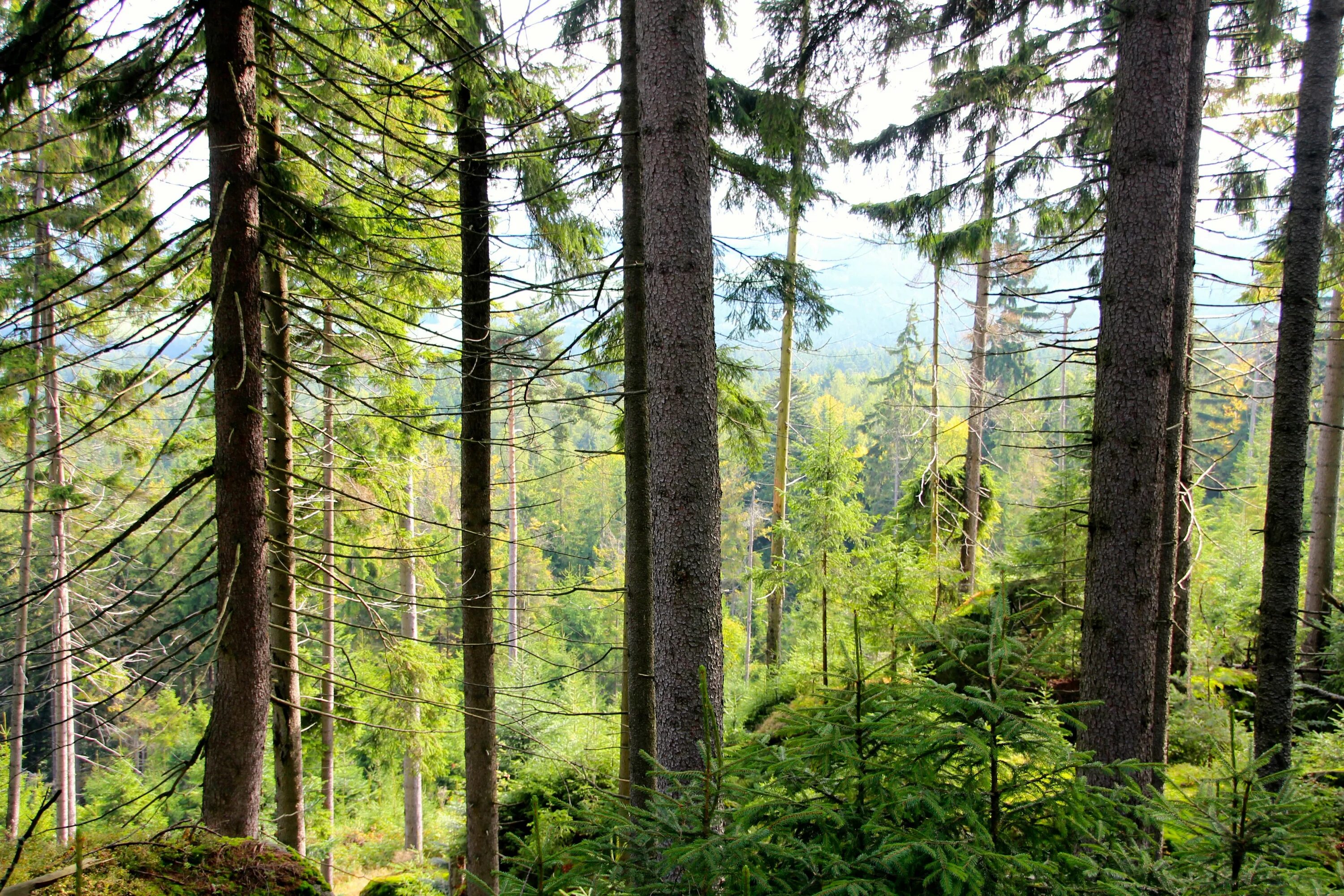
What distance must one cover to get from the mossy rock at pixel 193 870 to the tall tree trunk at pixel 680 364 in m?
1.84

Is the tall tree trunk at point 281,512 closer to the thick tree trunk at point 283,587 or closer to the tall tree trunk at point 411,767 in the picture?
the thick tree trunk at point 283,587

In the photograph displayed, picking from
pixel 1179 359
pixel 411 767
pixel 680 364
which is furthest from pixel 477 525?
pixel 411 767

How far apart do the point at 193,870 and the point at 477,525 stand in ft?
12.3

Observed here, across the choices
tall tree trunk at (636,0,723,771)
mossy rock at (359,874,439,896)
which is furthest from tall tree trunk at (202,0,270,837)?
mossy rock at (359,874,439,896)

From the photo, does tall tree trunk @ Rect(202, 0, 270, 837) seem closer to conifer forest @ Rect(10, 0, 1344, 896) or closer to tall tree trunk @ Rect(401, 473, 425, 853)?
conifer forest @ Rect(10, 0, 1344, 896)

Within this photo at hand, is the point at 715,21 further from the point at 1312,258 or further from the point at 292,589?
the point at 292,589

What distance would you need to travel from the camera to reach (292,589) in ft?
20.0

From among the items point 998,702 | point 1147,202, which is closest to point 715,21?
point 1147,202

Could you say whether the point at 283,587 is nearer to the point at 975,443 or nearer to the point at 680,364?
the point at 680,364

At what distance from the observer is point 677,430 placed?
378cm

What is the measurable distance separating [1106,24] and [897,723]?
7.15 meters

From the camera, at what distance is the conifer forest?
2.03 meters

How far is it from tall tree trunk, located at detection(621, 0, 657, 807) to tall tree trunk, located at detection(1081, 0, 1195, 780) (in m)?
3.00

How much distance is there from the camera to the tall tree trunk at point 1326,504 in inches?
330
